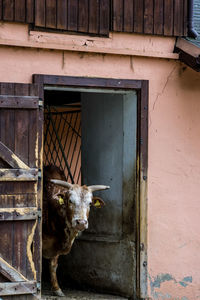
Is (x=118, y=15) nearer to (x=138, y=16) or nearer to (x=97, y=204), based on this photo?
(x=138, y=16)

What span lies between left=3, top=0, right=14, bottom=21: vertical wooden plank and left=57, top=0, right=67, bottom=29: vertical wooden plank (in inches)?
25.8

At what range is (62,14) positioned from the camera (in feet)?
27.7

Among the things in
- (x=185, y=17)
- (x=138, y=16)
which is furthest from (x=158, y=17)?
(x=185, y=17)

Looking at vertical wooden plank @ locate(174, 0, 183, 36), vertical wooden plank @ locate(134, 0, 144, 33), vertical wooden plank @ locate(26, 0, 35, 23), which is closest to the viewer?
vertical wooden plank @ locate(26, 0, 35, 23)

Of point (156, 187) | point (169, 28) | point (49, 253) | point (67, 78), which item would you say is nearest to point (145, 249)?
point (156, 187)

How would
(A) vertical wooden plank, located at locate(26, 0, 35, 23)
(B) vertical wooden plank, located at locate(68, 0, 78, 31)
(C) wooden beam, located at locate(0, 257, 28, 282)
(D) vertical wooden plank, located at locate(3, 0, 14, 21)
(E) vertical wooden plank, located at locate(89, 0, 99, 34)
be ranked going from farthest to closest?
(E) vertical wooden plank, located at locate(89, 0, 99, 34) → (B) vertical wooden plank, located at locate(68, 0, 78, 31) → (A) vertical wooden plank, located at locate(26, 0, 35, 23) → (D) vertical wooden plank, located at locate(3, 0, 14, 21) → (C) wooden beam, located at locate(0, 257, 28, 282)

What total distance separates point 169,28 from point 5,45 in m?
2.48

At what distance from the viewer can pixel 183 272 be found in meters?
9.02

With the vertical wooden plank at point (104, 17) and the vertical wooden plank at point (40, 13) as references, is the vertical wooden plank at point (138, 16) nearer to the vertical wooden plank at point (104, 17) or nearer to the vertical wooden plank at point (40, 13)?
the vertical wooden plank at point (104, 17)

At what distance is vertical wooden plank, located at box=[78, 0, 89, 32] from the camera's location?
8.54m

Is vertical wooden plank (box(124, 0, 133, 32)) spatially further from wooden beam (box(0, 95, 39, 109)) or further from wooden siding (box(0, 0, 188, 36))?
wooden beam (box(0, 95, 39, 109))

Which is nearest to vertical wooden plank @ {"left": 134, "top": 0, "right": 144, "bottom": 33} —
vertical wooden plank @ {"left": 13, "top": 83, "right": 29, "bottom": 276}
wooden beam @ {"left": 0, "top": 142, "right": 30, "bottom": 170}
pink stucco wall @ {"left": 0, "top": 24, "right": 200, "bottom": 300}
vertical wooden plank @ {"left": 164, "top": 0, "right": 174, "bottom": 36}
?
pink stucco wall @ {"left": 0, "top": 24, "right": 200, "bottom": 300}

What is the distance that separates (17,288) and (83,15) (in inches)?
148

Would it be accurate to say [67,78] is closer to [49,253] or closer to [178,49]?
[178,49]
